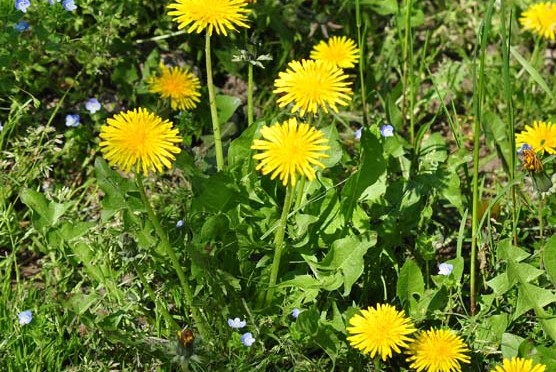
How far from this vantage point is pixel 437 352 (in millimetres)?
2299

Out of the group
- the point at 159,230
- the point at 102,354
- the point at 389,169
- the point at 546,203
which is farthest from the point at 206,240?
the point at 546,203

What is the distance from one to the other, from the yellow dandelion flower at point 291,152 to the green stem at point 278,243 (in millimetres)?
125

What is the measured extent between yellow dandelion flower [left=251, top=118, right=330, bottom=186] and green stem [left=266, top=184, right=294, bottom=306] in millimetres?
125

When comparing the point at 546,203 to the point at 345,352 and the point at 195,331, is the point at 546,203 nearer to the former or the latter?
the point at 345,352

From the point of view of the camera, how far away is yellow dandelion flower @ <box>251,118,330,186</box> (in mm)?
2000

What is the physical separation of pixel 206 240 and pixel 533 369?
2.76ft

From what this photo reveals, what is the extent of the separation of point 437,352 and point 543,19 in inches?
61.9

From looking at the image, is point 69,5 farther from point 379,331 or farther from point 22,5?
point 379,331

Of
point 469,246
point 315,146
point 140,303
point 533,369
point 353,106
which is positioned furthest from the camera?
point 353,106

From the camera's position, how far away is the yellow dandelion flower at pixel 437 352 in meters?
2.29

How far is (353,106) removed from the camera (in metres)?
3.43

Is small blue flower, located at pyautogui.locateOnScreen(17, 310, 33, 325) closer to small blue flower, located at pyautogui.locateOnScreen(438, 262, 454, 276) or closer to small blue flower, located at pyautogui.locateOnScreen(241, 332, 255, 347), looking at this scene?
small blue flower, located at pyautogui.locateOnScreen(241, 332, 255, 347)

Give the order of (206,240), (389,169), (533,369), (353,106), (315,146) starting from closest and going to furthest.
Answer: (315,146) → (533,369) → (206,240) → (389,169) → (353,106)

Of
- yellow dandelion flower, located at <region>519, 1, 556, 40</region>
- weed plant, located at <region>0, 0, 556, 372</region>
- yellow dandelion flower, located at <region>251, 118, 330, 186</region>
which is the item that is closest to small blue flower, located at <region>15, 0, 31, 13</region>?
weed plant, located at <region>0, 0, 556, 372</region>
